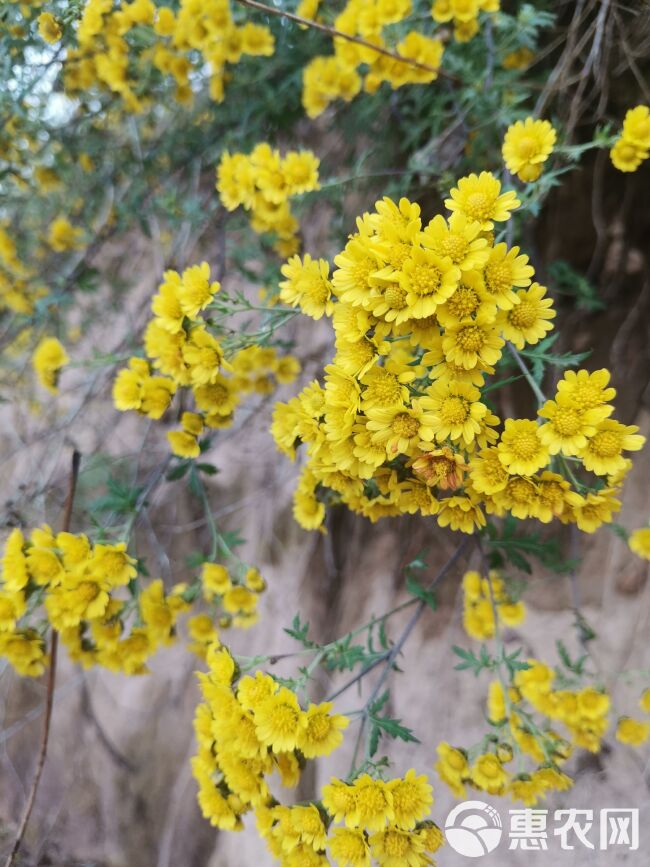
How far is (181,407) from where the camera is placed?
177 cm

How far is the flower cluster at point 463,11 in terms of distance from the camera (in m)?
1.36

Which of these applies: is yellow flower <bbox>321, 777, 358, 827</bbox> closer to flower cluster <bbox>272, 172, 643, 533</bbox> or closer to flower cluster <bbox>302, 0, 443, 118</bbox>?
flower cluster <bbox>272, 172, 643, 533</bbox>

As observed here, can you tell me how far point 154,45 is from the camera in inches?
69.8

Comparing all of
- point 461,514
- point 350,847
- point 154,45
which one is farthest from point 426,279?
point 154,45

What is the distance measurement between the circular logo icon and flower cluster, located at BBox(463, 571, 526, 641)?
1.17 ft

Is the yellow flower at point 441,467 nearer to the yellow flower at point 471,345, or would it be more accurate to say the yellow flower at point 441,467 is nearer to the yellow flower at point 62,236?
the yellow flower at point 471,345

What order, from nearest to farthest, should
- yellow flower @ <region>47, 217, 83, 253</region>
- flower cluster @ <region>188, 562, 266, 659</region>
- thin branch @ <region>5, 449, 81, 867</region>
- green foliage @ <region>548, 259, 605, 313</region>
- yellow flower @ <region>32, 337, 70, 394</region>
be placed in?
thin branch @ <region>5, 449, 81, 867</region>, flower cluster @ <region>188, 562, 266, 659</region>, green foliage @ <region>548, 259, 605, 313</region>, yellow flower @ <region>32, 337, 70, 394</region>, yellow flower @ <region>47, 217, 83, 253</region>

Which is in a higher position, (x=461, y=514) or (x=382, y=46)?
(x=382, y=46)

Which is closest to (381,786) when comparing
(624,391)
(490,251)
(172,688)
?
(490,251)

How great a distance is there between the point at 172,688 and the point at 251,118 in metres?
1.83

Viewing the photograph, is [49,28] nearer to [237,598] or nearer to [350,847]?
[237,598]

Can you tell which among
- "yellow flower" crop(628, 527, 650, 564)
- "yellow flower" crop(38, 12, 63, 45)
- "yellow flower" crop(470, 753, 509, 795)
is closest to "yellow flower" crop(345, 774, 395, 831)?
"yellow flower" crop(470, 753, 509, 795)

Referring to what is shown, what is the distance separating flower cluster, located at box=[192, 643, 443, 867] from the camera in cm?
97

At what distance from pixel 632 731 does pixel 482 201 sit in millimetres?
1125
